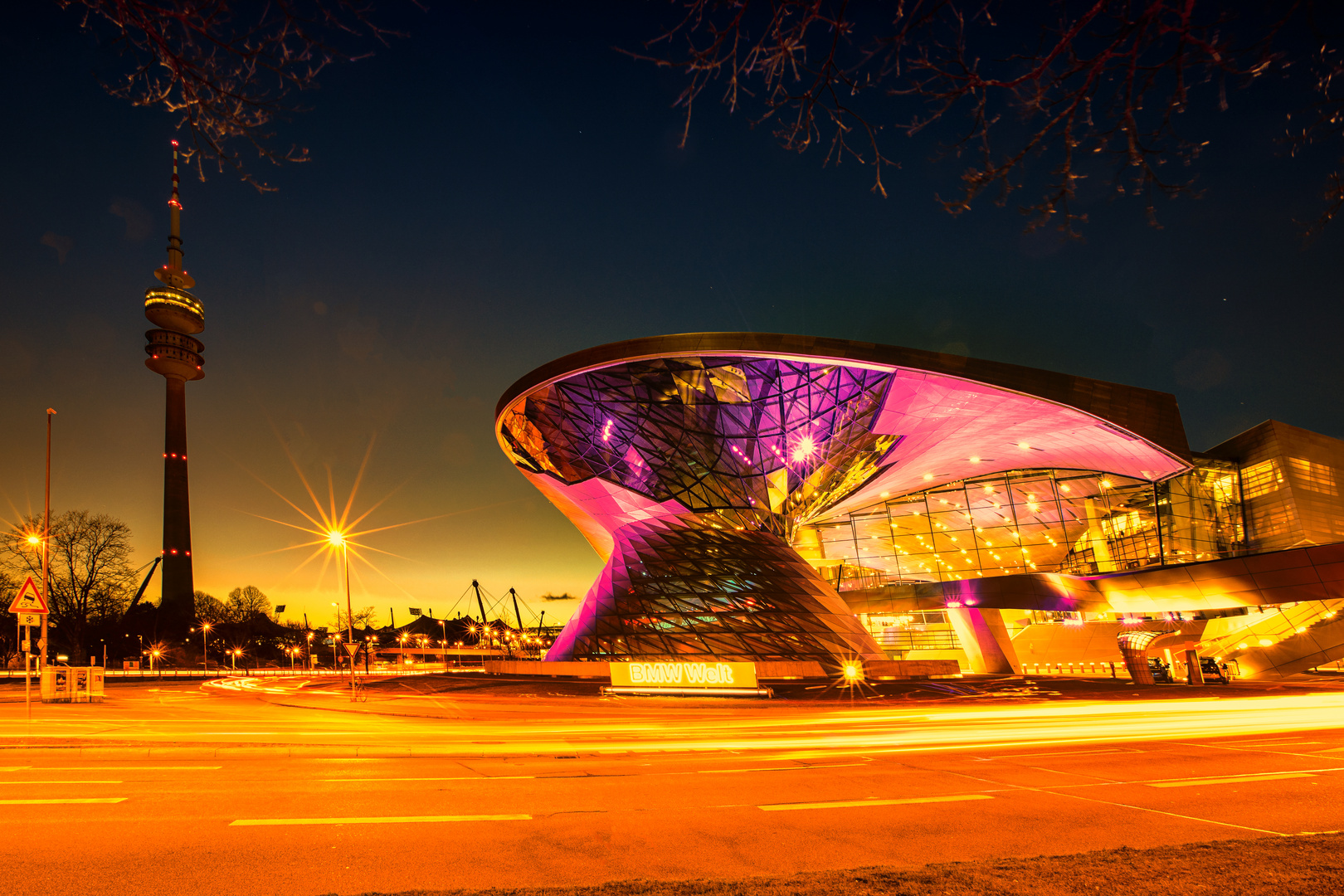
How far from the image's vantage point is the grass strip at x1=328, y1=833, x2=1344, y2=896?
14.1ft

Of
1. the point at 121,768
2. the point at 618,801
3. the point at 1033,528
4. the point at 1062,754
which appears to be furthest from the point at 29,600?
the point at 1033,528

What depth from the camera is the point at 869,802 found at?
759cm

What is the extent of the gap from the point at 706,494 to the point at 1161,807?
32759mm

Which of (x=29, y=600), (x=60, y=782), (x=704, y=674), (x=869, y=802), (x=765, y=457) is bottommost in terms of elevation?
(x=704, y=674)

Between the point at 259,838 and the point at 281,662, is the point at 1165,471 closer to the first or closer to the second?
the point at 259,838

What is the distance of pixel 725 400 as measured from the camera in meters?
37.2

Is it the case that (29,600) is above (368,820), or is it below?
above

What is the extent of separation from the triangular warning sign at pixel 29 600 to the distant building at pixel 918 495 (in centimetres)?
2065

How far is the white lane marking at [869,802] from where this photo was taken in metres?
7.34

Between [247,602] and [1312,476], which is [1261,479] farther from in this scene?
[247,602]

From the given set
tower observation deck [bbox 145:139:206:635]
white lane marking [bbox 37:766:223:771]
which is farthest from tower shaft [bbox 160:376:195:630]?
white lane marking [bbox 37:766:223:771]

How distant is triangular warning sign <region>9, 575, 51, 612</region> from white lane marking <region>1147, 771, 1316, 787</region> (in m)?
21.5

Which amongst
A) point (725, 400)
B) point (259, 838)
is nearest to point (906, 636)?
point (725, 400)

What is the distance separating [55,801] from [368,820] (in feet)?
11.9
